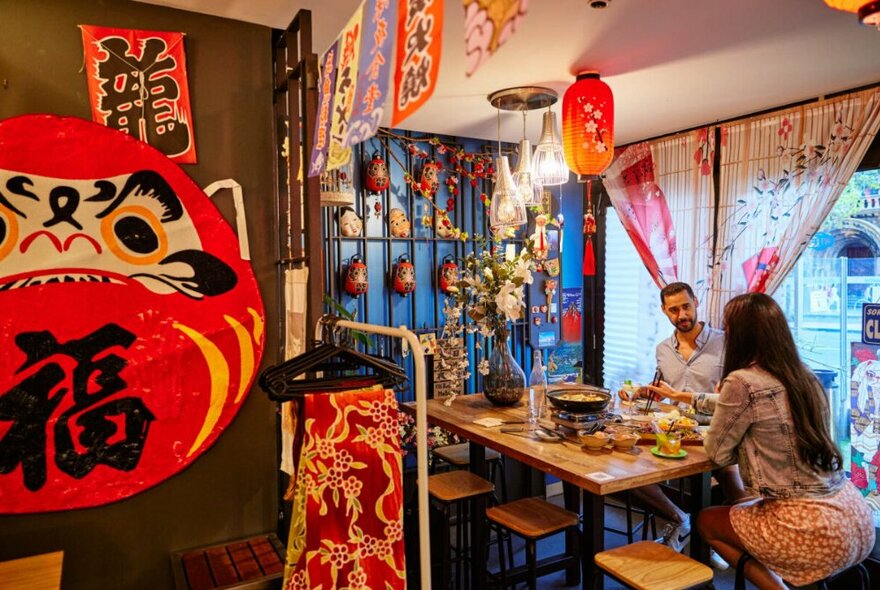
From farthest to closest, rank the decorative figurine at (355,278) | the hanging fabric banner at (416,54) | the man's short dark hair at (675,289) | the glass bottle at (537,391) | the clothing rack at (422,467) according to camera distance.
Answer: the decorative figurine at (355,278)
the man's short dark hair at (675,289)
the glass bottle at (537,391)
the clothing rack at (422,467)
the hanging fabric banner at (416,54)

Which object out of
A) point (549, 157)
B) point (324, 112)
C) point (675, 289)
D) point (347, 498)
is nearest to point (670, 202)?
point (675, 289)

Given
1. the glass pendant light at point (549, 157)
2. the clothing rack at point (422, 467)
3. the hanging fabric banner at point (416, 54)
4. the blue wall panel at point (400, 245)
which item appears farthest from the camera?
the blue wall panel at point (400, 245)

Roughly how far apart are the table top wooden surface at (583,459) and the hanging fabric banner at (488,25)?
1.51 meters

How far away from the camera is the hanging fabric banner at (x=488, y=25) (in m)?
0.90

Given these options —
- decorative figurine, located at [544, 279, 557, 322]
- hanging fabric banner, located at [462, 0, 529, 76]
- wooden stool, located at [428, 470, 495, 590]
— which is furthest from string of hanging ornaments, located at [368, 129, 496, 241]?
hanging fabric banner, located at [462, 0, 529, 76]

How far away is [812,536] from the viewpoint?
85.4 inches

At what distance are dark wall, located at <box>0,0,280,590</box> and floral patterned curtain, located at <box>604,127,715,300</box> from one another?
116 inches

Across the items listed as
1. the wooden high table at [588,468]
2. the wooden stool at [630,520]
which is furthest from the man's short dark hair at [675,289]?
the wooden high table at [588,468]

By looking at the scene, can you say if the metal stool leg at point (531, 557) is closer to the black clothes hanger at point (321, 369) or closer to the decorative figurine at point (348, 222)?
the black clothes hanger at point (321, 369)

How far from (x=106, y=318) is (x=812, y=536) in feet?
8.74

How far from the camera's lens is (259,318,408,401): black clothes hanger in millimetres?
1653

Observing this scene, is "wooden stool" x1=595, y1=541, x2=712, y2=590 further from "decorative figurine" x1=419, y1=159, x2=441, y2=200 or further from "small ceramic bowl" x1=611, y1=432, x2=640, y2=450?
"decorative figurine" x1=419, y1=159, x2=441, y2=200

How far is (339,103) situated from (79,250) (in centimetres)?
121

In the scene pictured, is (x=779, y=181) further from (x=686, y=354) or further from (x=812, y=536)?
(x=812, y=536)
